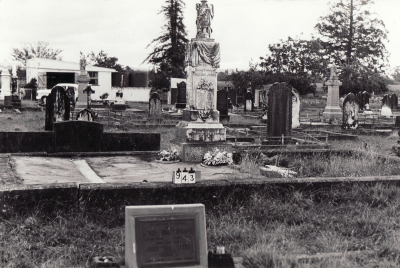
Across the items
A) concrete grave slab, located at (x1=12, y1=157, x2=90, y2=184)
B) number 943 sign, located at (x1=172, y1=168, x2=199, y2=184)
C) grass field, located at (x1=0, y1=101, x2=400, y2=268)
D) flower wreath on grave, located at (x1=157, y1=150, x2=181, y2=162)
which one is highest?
number 943 sign, located at (x1=172, y1=168, x2=199, y2=184)

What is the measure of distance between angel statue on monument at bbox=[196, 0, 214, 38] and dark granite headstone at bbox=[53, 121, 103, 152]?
9.73 ft

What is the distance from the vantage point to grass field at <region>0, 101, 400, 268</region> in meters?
4.08

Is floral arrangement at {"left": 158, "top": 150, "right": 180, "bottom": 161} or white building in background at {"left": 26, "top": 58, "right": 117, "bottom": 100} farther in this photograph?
white building in background at {"left": 26, "top": 58, "right": 117, "bottom": 100}

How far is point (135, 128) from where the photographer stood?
16.9 m

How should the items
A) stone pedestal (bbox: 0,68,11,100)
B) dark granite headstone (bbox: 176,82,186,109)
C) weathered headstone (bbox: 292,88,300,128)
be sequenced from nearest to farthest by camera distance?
weathered headstone (bbox: 292,88,300,128)
dark granite headstone (bbox: 176,82,186,109)
stone pedestal (bbox: 0,68,11,100)

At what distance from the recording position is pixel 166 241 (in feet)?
11.8

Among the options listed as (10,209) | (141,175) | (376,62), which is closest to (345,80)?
(376,62)

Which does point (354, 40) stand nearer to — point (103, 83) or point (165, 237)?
point (103, 83)

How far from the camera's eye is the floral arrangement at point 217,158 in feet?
29.8

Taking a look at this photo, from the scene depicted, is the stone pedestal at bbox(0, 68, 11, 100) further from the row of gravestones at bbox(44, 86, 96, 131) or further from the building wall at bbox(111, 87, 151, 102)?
the row of gravestones at bbox(44, 86, 96, 131)

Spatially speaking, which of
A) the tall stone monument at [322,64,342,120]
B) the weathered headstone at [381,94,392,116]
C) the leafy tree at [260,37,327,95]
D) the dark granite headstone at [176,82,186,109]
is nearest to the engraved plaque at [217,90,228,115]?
the dark granite headstone at [176,82,186,109]

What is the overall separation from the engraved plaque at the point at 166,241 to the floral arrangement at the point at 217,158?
17.7ft

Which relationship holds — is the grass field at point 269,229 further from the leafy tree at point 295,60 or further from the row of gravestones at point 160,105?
the leafy tree at point 295,60

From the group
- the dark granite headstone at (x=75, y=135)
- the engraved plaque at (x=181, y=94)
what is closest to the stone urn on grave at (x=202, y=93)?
the dark granite headstone at (x=75, y=135)
